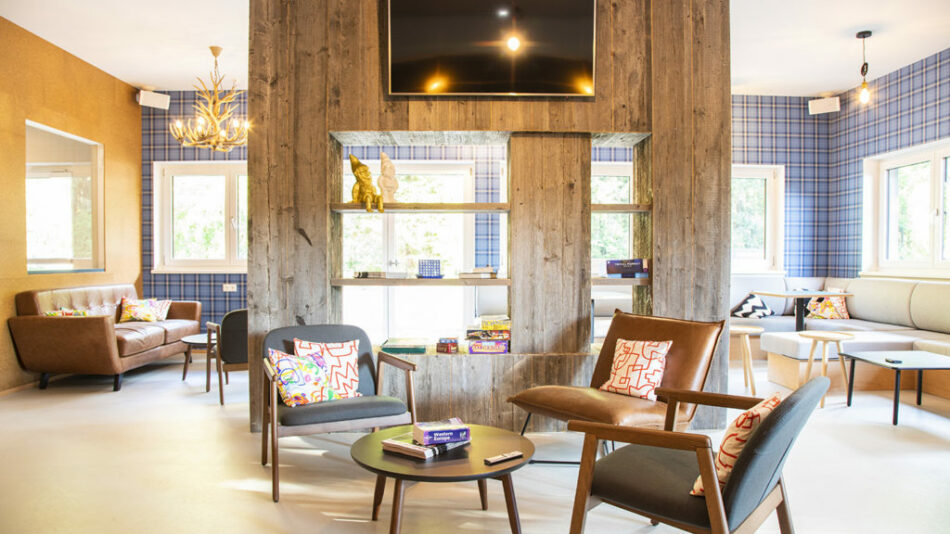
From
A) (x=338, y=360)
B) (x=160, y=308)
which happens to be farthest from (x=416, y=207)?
(x=160, y=308)

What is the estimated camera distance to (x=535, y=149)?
3.74 metres

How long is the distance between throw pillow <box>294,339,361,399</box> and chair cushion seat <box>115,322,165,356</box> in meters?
2.71

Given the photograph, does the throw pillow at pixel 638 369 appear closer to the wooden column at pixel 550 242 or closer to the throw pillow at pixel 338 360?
the wooden column at pixel 550 242

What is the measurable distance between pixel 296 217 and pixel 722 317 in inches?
109

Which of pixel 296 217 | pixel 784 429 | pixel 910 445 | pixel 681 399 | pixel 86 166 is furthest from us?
pixel 86 166

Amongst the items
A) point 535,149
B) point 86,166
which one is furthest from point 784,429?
point 86,166

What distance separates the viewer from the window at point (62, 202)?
5.30 m

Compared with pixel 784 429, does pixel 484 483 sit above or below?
below

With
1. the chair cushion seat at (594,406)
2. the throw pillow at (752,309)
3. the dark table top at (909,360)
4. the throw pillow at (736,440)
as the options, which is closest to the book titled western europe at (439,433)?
the chair cushion seat at (594,406)

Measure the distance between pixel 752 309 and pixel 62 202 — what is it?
7.05 meters

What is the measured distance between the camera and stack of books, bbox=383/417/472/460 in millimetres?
2193

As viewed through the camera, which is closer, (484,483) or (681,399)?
(681,399)

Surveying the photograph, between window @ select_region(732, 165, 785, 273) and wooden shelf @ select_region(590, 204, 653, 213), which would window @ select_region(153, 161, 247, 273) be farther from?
window @ select_region(732, 165, 785, 273)

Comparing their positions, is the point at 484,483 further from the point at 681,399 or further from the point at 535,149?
the point at 535,149
